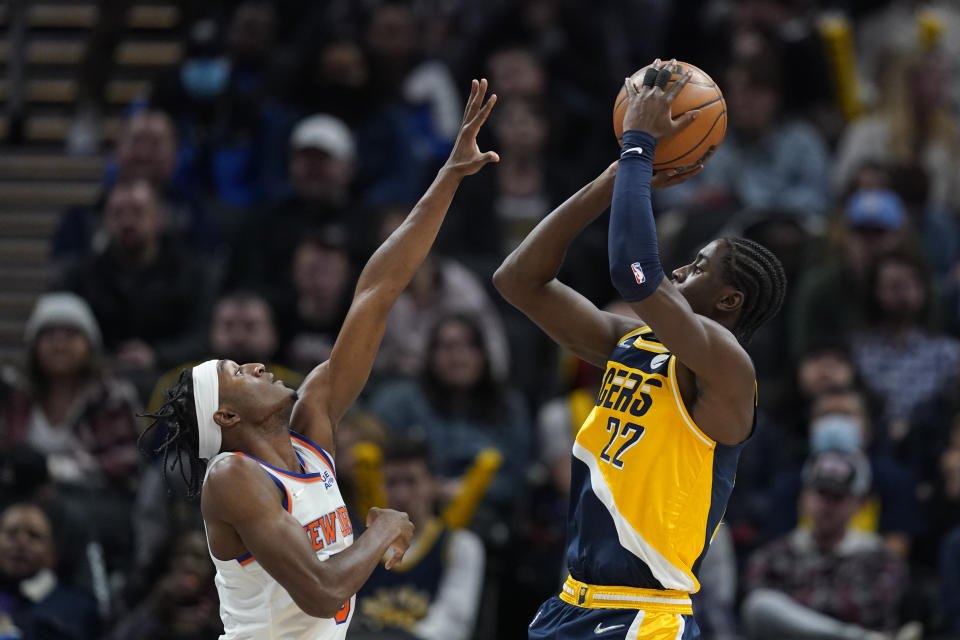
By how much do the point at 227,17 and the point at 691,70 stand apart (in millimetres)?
8411

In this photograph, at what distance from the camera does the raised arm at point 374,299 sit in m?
4.85

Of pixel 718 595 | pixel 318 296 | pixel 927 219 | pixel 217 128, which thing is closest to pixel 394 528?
pixel 718 595

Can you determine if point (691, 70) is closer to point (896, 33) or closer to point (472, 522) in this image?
point (472, 522)

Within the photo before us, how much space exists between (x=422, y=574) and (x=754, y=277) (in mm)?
3725

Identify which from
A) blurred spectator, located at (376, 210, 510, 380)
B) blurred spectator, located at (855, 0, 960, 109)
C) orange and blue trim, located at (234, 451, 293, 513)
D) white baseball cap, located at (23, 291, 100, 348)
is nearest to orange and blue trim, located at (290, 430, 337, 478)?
orange and blue trim, located at (234, 451, 293, 513)

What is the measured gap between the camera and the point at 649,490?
180 inches

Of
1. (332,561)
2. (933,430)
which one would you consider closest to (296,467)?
(332,561)

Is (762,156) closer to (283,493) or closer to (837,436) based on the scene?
(837,436)

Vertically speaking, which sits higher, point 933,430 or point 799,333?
point 799,333

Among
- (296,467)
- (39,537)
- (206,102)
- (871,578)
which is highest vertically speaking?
(206,102)

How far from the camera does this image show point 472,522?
8258 mm

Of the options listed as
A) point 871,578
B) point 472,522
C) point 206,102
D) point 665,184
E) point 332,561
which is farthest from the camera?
point 206,102

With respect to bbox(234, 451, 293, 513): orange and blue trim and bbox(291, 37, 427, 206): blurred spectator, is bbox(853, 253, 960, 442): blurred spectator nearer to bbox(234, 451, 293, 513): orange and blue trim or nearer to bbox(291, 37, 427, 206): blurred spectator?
bbox(291, 37, 427, 206): blurred spectator

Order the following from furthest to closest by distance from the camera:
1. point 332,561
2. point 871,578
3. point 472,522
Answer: point 472,522, point 871,578, point 332,561
